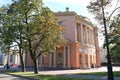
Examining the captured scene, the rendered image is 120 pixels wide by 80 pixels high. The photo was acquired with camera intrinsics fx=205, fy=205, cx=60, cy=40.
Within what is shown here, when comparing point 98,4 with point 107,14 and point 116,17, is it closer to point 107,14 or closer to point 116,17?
point 107,14

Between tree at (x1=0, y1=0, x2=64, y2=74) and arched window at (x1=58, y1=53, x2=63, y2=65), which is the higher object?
tree at (x1=0, y1=0, x2=64, y2=74)

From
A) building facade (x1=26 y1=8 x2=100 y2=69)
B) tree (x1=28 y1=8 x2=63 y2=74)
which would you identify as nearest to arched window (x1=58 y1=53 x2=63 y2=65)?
building facade (x1=26 y1=8 x2=100 y2=69)

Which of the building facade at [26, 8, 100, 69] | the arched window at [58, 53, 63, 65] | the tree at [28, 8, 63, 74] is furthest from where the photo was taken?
the arched window at [58, 53, 63, 65]

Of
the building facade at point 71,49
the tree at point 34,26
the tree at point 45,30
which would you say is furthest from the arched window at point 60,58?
the tree at point 45,30

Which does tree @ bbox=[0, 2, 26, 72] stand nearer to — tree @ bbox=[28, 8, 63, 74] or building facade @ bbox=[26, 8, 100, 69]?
tree @ bbox=[28, 8, 63, 74]

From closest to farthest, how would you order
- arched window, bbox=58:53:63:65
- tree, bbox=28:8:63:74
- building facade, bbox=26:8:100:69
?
1. tree, bbox=28:8:63:74
2. building facade, bbox=26:8:100:69
3. arched window, bbox=58:53:63:65

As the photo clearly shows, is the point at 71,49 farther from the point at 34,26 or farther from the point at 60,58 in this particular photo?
the point at 34,26

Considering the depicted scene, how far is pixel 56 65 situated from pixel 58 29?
21.0 meters

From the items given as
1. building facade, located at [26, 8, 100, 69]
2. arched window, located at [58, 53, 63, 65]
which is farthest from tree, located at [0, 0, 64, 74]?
arched window, located at [58, 53, 63, 65]

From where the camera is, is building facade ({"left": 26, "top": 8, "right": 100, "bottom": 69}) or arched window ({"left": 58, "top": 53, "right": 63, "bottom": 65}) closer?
building facade ({"left": 26, "top": 8, "right": 100, "bottom": 69})

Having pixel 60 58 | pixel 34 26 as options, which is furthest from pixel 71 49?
pixel 34 26

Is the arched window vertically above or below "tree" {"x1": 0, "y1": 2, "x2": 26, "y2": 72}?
below

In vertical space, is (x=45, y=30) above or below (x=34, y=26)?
below

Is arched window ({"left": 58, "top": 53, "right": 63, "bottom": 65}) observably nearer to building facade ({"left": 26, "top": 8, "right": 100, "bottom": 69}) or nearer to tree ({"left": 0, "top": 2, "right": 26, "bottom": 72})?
building facade ({"left": 26, "top": 8, "right": 100, "bottom": 69})
